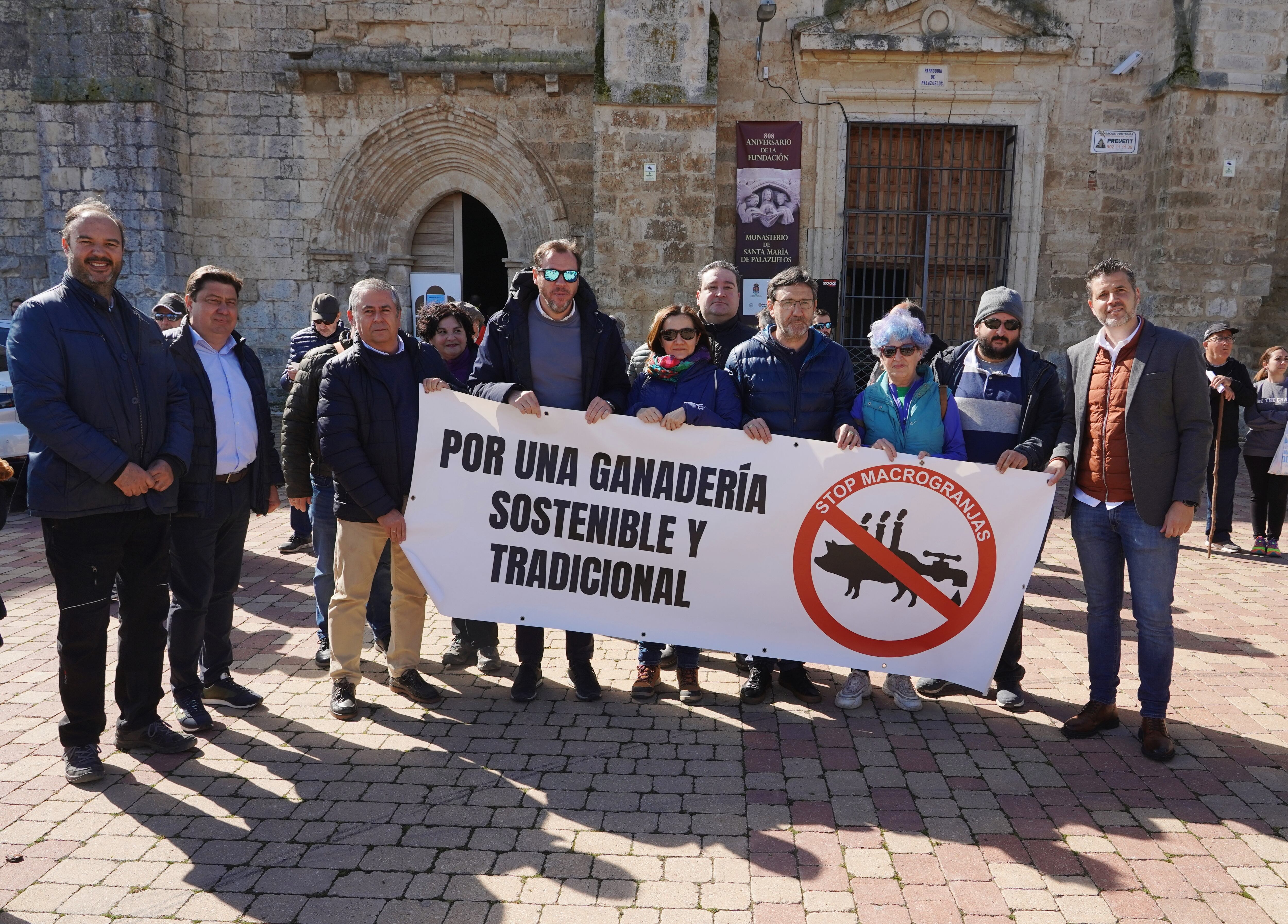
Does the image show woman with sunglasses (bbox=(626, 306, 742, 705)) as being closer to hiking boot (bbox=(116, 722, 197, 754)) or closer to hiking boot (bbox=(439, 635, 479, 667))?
hiking boot (bbox=(439, 635, 479, 667))

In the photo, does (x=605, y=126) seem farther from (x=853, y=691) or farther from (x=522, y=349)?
(x=853, y=691)

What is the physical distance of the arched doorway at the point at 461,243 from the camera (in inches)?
502

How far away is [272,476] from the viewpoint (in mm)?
4465

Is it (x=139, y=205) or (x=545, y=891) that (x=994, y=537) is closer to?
(x=545, y=891)

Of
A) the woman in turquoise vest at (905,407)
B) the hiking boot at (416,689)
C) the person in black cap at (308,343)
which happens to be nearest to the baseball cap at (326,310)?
the person in black cap at (308,343)

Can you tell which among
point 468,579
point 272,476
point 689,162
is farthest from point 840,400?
point 689,162

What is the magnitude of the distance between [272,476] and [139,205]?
28.6 ft

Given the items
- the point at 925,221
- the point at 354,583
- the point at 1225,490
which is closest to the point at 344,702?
the point at 354,583

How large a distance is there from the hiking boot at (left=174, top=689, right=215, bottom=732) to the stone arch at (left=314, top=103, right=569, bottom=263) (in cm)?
893

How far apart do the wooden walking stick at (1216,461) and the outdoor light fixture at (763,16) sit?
7038 mm

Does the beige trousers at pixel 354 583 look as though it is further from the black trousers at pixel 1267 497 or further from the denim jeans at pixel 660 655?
the black trousers at pixel 1267 497

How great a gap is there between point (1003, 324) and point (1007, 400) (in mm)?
381

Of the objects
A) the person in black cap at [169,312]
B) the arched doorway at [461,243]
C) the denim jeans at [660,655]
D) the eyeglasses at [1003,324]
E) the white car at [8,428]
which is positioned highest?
the arched doorway at [461,243]

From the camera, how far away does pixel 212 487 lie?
4023 mm
